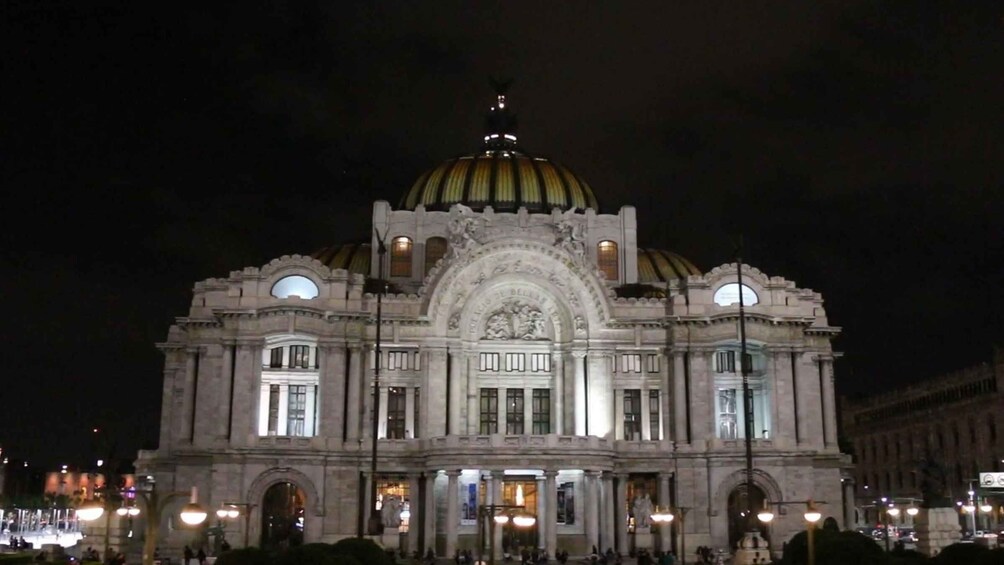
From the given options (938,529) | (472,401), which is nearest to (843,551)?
(938,529)

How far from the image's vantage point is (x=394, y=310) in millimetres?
75688

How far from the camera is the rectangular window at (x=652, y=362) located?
250 ft

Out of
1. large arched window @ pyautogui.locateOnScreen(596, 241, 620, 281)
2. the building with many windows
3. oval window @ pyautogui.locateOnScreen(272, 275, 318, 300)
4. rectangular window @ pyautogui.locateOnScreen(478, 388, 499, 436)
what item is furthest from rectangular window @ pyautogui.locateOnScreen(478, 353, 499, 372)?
large arched window @ pyautogui.locateOnScreen(596, 241, 620, 281)

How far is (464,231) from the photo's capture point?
77562 millimetres

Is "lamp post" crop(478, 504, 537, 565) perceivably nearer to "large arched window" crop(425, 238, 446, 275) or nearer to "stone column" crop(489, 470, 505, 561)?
"stone column" crop(489, 470, 505, 561)

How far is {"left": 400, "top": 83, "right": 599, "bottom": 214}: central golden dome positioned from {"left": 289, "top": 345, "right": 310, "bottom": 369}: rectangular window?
1988 centimetres

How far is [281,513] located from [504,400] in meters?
16.9

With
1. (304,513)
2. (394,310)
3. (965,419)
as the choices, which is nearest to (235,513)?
(304,513)

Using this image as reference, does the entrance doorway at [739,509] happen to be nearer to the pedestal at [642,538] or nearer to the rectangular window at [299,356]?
the pedestal at [642,538]

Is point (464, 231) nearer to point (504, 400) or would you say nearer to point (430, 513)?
point (504, 400)

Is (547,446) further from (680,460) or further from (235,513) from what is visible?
(235,513)

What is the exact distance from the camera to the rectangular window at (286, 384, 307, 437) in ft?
246

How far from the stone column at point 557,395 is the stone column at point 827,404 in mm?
18698

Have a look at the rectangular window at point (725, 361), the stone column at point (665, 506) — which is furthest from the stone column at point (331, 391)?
the rectangular window at point (725, 361)
